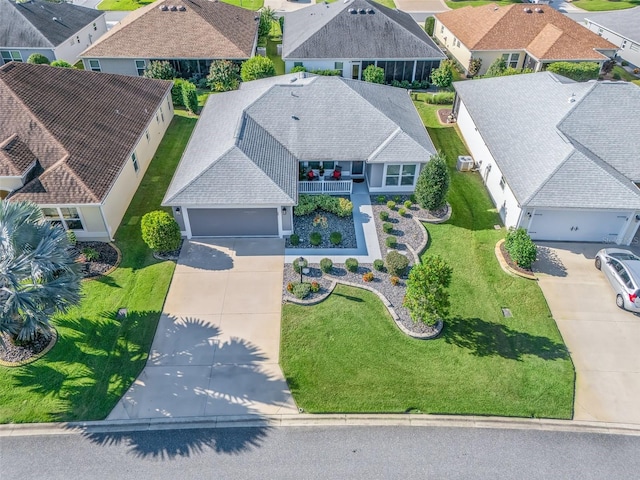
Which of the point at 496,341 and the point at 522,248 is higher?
the point at 522,248

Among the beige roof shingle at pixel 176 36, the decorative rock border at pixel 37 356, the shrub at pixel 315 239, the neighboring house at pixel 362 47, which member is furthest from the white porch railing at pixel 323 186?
the beige roof shingle at pixel 176 36

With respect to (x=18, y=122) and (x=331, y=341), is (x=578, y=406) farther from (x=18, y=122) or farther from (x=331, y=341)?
(x=18, y=122)

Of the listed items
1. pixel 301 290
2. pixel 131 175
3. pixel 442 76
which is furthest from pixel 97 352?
pixel 442 76

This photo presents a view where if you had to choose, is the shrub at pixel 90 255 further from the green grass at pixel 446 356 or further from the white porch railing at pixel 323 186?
the white porch railing at pixel 323 186

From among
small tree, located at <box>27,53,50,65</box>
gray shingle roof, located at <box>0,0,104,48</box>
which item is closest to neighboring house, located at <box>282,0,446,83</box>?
small tree, located at <box>27,53,50,65</box>

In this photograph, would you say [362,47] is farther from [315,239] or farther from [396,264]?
[396,264]

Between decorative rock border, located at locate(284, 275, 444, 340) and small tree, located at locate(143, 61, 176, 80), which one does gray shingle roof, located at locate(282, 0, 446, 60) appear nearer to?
small tree, located at locate(143, 61, 176, 80)
